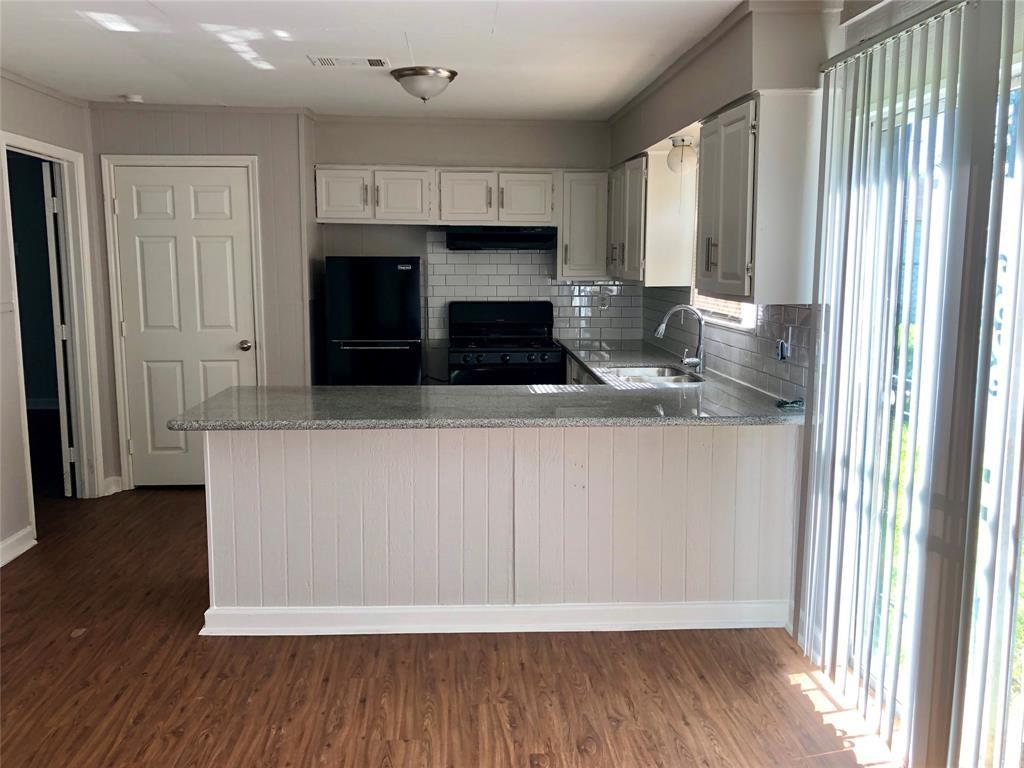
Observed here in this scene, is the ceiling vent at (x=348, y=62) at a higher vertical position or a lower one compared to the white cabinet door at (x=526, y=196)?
higher

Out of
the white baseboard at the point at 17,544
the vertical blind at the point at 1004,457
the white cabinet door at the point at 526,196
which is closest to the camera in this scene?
the vertical blind at the point at 1004,457

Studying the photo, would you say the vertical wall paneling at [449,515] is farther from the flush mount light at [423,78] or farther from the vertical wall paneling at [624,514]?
the flush mount light at [423,78]

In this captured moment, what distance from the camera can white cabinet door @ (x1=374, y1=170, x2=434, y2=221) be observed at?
215 inches

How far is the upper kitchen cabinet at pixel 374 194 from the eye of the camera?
5430 millimetres

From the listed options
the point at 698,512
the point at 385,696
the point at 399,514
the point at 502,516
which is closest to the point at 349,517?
the point at 399,514

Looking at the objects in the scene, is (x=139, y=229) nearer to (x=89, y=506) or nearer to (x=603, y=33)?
(x=89, y=506)

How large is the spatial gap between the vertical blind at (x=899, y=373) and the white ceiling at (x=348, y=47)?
3.03 ft

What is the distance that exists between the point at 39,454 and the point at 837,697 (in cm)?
589

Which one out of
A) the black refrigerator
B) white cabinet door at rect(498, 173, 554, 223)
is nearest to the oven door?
the black refrigerator

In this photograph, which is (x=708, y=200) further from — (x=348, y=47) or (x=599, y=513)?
(x=348, y=47)

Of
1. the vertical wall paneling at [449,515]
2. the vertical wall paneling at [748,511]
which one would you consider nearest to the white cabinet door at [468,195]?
the vertical wall paneling at [449,515]

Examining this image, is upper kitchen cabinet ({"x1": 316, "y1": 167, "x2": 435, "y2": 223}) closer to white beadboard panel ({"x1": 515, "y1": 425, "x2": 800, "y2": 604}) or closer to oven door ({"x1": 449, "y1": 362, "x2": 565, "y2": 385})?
oven door ({"x1": 449, "y1": 362, "x2": 565, "y2": 385})

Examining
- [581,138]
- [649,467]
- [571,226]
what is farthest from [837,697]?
[581,138]

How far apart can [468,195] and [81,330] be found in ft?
8.44
